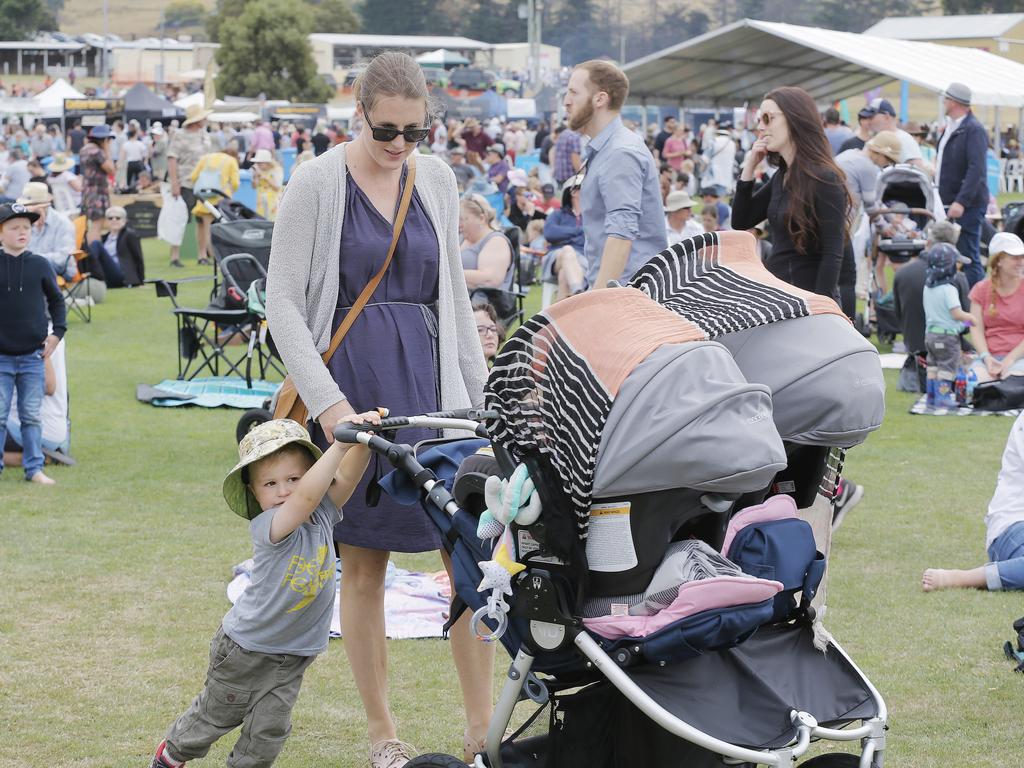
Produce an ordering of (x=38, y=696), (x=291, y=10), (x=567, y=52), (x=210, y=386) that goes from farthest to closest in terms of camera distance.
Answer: (x=567, y=52), (x=291, y=10), (x=210, y=386), (x=38, y=696)

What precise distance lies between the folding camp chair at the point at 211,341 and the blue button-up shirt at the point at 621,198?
4.83 metres

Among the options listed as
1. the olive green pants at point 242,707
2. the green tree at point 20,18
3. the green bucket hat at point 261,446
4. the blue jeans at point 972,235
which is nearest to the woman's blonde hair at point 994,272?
the blue jeans at point 972,235

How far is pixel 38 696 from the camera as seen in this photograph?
486 centimetres

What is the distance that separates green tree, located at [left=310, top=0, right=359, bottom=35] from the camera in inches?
4321

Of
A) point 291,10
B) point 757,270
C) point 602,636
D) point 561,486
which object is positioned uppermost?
point 291,10

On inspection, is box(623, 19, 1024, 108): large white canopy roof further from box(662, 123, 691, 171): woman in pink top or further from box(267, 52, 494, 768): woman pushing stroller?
box(267, 52, 494, 768): woman pushing stroller

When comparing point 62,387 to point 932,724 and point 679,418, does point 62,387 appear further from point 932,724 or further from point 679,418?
point 679,418

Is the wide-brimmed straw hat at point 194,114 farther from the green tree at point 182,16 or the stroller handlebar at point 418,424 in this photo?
the green tree at point 182,16

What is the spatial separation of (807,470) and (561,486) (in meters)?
1.12

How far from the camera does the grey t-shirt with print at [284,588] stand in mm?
3881

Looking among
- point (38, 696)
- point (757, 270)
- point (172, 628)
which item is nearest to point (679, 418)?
point (757, 270)

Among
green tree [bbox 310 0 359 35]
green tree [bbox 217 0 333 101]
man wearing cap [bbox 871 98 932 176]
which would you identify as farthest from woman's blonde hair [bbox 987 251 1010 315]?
green tree [bbox 310 0 359 35]

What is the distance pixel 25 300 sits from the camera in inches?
318

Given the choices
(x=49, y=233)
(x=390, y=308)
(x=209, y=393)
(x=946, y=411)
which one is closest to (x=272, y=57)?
(x=49, y=233)
